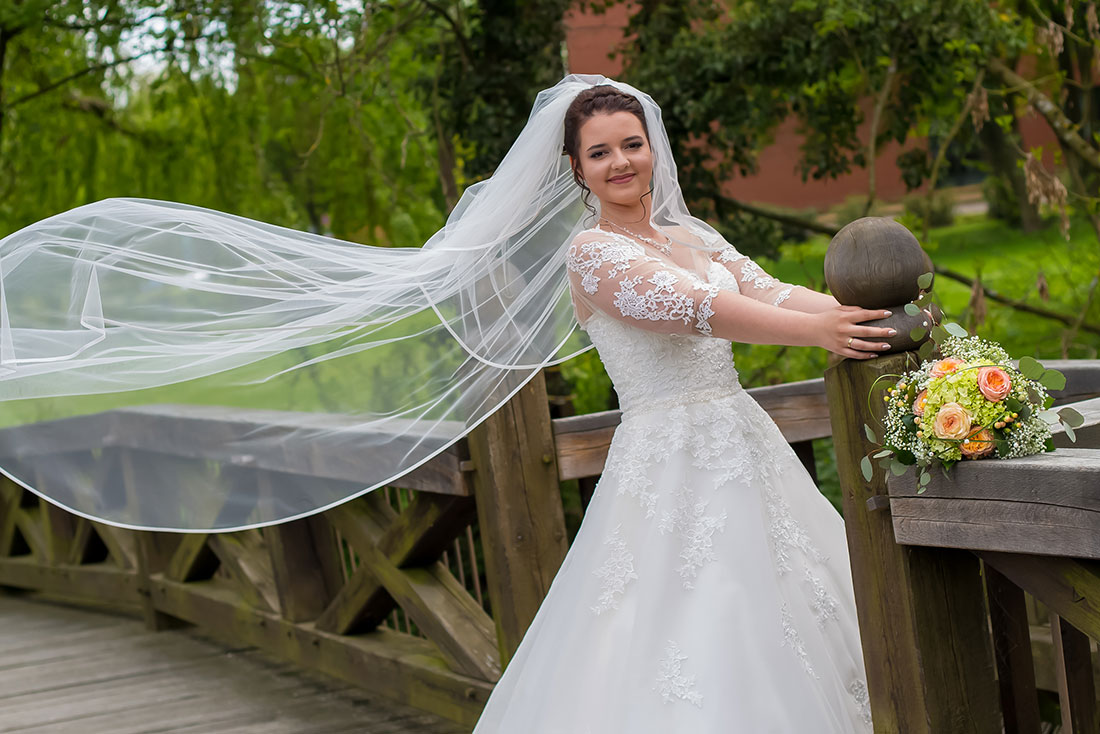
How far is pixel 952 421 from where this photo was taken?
75.9 inches

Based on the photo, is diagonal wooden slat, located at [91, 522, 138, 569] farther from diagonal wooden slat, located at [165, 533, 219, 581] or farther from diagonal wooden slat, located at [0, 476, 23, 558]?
diagonal wooden slat, located at [0, 476, 23, 558]

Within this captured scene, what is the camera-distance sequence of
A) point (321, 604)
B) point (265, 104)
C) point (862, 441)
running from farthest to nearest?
point (265, 104) → point (321, 604) → point (862, 441)

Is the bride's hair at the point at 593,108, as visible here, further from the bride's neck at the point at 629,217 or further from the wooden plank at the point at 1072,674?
the wooden plank at the point at 1072,674

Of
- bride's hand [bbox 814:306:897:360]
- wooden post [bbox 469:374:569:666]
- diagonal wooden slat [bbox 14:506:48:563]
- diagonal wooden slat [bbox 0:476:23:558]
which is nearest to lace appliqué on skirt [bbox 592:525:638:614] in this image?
wooden post [bbox 469:374:569:666]

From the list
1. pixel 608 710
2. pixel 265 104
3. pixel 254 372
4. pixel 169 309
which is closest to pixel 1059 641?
pixel 608 710

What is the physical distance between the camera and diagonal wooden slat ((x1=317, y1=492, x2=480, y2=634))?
3.51m

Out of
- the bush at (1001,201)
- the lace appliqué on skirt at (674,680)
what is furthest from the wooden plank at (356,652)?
the bush at (1001,201)

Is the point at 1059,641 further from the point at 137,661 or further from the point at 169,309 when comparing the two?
the point at 137,661

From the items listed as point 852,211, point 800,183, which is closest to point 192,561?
point 852,211

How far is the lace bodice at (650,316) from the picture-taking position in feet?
8.38

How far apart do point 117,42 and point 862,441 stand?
5022 millimetres

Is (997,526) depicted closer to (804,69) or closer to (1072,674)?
(1072,674)

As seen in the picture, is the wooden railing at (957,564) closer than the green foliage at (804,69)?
Yes

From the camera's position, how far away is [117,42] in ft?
19.7
